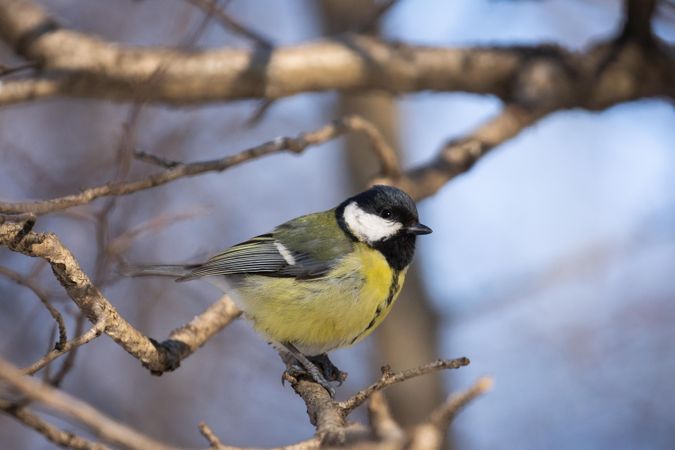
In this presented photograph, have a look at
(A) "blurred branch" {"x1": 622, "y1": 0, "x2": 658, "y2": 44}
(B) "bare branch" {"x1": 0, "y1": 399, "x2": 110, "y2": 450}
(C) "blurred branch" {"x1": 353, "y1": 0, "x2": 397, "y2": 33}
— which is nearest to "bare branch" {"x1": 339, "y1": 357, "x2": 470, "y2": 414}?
(B) "bare branch" {"x1": 0, "y1": 399, "x2": 110, "y2": 450}

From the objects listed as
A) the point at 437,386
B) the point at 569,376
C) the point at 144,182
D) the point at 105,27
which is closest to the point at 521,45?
the point at 437,386

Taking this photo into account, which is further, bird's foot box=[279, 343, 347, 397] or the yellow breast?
the yellow breast

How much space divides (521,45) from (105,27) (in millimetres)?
3522

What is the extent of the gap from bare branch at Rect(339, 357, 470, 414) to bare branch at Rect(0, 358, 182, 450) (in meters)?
0.65

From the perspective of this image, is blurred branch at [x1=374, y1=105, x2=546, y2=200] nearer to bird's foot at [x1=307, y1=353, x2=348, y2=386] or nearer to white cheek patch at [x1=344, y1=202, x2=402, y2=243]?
white cheek patch at [x1=344, y1=202, x2=402, y2=243]

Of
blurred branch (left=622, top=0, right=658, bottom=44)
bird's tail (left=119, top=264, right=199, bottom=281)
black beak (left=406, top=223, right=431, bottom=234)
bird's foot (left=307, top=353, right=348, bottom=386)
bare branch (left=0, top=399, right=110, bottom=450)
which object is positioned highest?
blurred branch (left=622, top=0, right=658, bottom=44)

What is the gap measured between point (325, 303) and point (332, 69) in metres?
1.47

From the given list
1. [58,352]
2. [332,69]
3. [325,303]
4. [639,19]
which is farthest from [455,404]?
[639,19]

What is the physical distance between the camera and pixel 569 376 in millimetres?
5902

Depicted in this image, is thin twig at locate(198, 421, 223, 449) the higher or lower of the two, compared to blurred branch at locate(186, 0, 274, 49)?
lower

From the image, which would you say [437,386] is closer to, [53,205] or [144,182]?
[144,182]

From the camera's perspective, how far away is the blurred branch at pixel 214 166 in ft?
6.39

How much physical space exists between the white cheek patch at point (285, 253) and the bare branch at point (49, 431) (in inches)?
52.3

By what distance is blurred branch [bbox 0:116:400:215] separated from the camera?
6.39 ft
